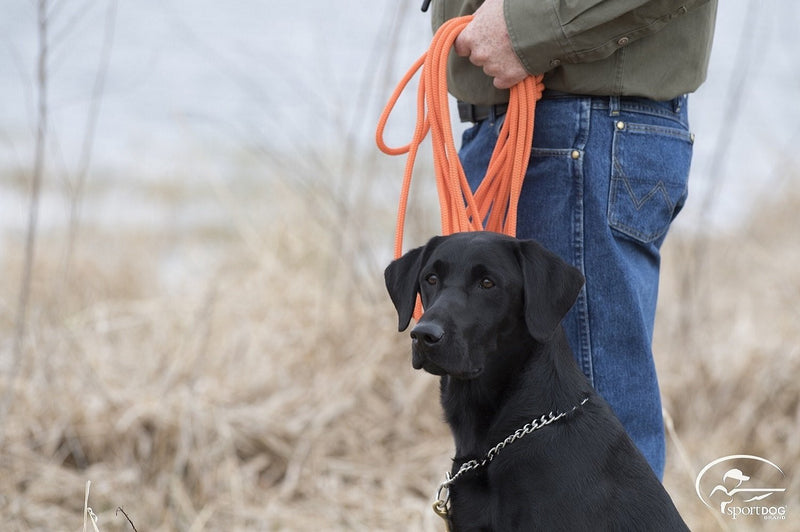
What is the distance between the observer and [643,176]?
2.15 meters

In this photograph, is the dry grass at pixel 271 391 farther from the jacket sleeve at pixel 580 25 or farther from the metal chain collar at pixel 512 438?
the jacket sleeve at pixel 580 25

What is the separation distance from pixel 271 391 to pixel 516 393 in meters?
2.37

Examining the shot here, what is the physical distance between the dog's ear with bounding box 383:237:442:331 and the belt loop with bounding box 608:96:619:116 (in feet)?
1.70

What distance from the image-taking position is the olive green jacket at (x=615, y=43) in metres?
2.01

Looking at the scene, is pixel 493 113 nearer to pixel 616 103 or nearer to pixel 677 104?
pixel 616 103

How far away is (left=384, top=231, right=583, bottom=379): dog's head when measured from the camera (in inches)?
79.1

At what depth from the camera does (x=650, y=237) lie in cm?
222

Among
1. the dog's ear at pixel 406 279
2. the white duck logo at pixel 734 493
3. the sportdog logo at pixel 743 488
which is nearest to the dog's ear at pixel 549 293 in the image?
the dog's ear at pixel 406 279

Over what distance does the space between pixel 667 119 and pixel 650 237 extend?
11.4 inches

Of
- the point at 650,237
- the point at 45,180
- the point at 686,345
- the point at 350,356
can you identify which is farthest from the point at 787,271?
the point at 45,180

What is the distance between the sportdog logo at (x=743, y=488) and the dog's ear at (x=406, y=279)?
5.62ft

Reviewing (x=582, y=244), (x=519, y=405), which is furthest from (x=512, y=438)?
(x=582, y=244)

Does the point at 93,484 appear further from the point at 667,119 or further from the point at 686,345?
the point at 686,345

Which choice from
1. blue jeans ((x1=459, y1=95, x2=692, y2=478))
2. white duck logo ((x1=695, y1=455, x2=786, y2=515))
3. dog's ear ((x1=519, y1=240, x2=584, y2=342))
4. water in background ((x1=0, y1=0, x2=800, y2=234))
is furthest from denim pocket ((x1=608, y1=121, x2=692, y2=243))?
water in background ((x1=0, y1=0, x2=800, y2=234))
